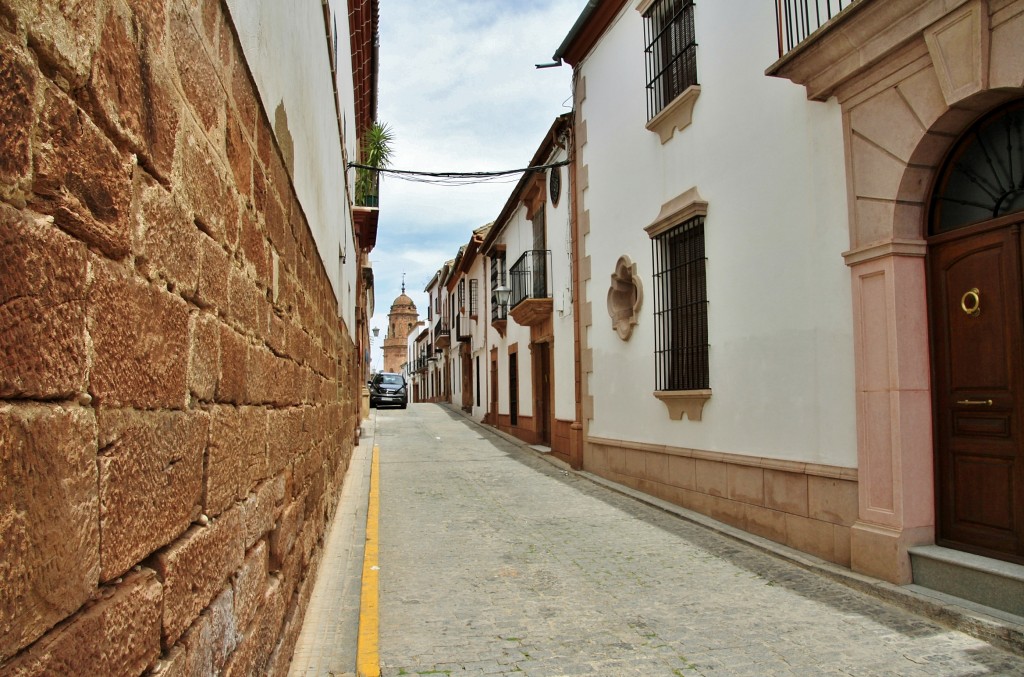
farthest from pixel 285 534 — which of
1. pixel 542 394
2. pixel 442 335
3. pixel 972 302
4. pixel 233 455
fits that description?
pixel 442 335

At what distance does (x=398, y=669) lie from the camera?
4.11m

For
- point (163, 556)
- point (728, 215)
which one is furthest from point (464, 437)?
point (163, 556)

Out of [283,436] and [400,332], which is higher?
[400,332]

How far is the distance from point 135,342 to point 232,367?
84 cm

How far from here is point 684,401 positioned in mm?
8672

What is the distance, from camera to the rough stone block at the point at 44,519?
963 mm

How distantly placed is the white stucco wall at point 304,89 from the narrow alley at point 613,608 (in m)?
2.52

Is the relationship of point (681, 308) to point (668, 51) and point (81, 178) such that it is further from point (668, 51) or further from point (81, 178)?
point (81, 178)

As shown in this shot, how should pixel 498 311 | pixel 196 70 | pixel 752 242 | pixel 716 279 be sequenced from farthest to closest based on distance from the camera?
1. pixel 498 311
2. pixel 716 279
3. pixel 752 242
4. pixel 196 70

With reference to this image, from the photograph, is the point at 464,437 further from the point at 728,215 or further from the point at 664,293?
the point at 728,215

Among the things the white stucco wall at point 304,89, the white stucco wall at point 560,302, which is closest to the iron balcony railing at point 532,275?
the white stucco wall at point 560,302

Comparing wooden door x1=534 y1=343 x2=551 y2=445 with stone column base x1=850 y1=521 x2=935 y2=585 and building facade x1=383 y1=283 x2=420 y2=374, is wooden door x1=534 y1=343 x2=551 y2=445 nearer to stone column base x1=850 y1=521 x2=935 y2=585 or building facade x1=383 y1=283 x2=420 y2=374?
stone column base x1=850 y1=521 x2=935 y2=585

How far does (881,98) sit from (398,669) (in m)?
5.13

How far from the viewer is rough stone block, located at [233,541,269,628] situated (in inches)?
92.3
